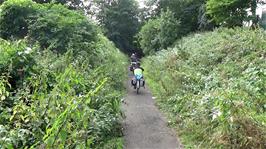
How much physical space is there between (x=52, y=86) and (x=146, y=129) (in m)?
3.39

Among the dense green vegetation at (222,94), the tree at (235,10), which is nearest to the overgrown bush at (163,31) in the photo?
the tree at (235,10)

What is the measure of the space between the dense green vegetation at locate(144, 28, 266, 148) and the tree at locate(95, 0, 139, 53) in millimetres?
28426

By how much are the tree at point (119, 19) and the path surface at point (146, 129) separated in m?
31.4

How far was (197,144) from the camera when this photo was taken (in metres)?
8.63

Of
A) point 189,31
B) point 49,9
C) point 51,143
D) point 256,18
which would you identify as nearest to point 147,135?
point 51,143

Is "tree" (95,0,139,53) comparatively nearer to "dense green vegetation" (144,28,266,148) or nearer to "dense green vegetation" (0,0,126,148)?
"dense green vegetation" (144,28,266,148)

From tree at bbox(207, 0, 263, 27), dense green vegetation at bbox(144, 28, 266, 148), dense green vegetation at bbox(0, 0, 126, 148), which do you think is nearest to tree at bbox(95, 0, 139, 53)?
tree at bbox(207, 0, 263, 27)

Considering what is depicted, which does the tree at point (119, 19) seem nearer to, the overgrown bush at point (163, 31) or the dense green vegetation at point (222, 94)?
the overgrown bush at point (163, 31)

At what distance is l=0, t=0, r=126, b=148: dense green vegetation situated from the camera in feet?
14.1

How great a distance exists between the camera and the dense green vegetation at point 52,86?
4285 mm

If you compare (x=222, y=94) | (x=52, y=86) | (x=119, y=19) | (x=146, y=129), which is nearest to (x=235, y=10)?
(x=146, y=129)

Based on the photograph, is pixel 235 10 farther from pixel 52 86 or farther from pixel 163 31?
pixel 52 86

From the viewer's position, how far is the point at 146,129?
10.2 m

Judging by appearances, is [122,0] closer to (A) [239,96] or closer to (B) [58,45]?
(B) [58,45]
